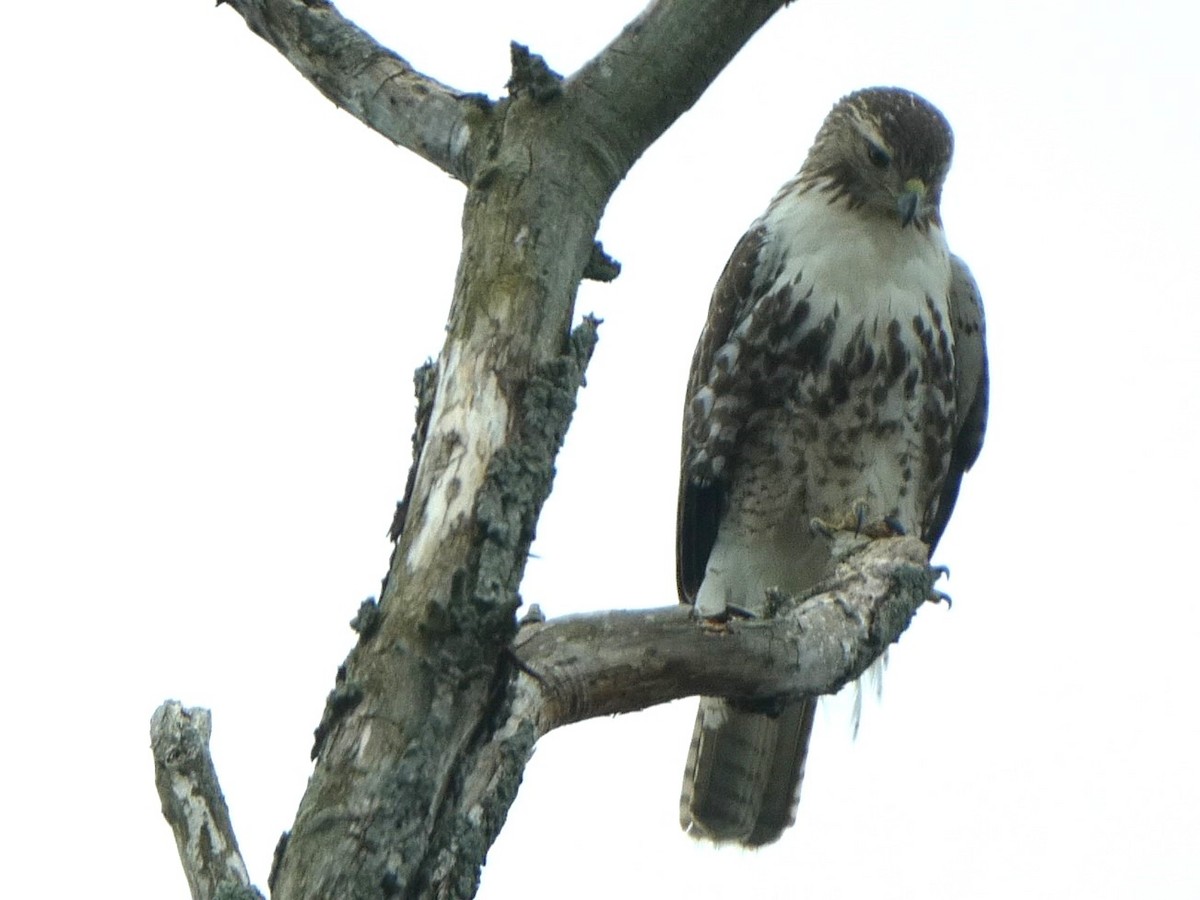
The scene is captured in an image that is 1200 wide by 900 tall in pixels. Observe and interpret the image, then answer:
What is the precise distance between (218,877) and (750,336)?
11.0ft

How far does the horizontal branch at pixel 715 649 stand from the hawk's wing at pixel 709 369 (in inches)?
60.2

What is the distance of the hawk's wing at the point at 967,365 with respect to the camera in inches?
231

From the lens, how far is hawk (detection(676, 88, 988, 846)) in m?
5.48

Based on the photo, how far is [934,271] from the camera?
561cm

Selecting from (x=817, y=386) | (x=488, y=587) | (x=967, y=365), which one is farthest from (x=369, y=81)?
(x=967, y=365)

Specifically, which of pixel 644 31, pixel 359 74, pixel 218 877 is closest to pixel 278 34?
pixel 359 74

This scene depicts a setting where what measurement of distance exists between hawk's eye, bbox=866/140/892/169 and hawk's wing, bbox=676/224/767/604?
18.0 inches

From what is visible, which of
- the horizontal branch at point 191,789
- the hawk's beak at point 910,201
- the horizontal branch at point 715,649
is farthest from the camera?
the hawk's beak at point 910,201

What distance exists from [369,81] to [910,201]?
228 centimetres

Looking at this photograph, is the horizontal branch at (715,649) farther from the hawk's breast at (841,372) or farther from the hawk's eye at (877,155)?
the hawk's eye at (877,155)

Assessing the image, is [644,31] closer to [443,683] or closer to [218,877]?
[443,683]

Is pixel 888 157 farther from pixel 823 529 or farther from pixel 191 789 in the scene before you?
pixel 191 789

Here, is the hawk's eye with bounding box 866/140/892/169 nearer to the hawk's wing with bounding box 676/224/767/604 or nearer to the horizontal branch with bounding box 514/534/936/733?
the hawk's wing with bounding box 676/224/767/604

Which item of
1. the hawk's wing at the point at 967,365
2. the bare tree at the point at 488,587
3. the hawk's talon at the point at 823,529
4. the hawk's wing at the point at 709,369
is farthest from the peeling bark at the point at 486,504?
the hawk's wing at the point at 967,365
